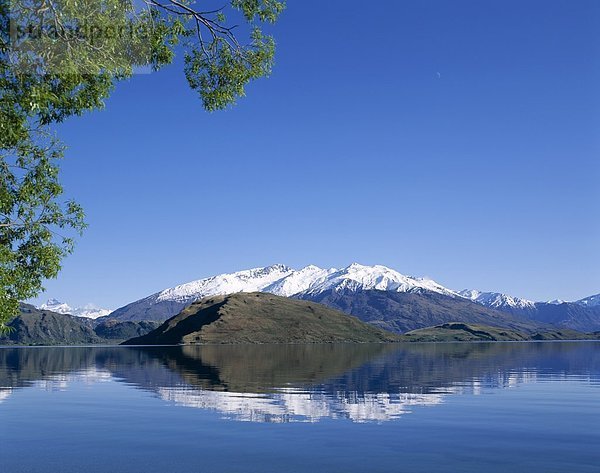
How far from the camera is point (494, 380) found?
336 ft

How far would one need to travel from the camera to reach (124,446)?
4219 cm

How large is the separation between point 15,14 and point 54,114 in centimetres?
561

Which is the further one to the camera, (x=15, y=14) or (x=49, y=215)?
(x=49, y=215)

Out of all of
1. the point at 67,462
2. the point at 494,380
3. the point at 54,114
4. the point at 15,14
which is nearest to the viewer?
the point at 15,14

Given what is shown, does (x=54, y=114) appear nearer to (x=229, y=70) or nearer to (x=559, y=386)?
(x=229, y=70)

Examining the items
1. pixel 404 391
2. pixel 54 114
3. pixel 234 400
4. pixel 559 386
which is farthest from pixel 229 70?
pixel 559 386

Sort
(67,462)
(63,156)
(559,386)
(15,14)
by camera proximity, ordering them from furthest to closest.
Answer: (559,386), (67,462), (63,156), (15,14)

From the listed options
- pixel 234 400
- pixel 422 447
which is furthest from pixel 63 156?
pixel 234 400

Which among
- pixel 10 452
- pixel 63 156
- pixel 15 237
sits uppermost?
pixel 63 156

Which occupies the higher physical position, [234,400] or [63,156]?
[63,156]

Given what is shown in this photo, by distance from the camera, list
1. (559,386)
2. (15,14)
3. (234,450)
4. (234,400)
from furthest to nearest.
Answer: (559,386) → (234,400) → (234,450) → (15,14)

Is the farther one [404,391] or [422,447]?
[404,391]

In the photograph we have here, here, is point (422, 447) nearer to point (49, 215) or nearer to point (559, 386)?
point (49, 215)

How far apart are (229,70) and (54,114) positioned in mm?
9122
